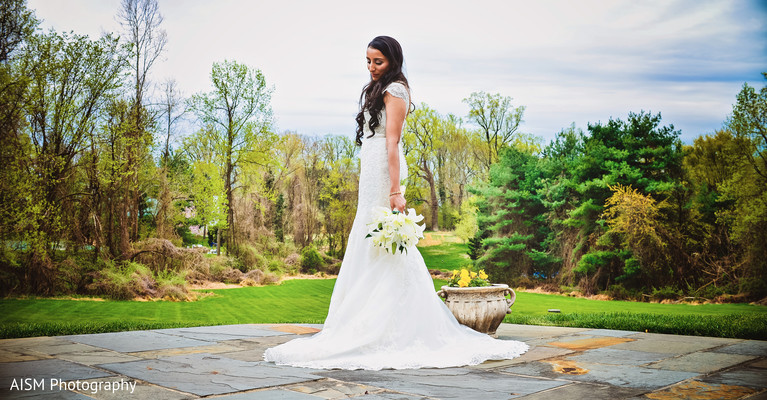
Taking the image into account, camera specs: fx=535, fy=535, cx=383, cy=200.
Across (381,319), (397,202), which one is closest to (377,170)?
(397,202)

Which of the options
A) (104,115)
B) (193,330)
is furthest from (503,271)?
(193,330)

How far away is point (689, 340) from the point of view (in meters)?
4.38

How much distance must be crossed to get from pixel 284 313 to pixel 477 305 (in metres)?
8.52

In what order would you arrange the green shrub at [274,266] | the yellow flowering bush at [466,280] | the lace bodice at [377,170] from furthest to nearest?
the green shrub at [274,266], the yellow flowering bush at [466,280], the lace bodice at [377,170]

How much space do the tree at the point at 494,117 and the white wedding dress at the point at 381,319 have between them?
19.8 m

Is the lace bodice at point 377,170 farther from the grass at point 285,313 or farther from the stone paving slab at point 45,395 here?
the grass at point 285,313

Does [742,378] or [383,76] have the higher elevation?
[383,76]

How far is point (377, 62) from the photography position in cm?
387

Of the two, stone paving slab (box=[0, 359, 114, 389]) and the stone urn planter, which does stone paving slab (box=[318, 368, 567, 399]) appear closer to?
the stone urn planter

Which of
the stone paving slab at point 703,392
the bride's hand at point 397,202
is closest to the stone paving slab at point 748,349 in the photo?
the stone paving slab at point 703,392

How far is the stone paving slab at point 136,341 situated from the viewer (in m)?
4.11

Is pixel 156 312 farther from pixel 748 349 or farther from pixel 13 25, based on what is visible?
pixel 748 349

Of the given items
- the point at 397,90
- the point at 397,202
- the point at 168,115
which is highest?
the point at 168,115

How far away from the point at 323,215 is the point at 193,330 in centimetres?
1531
